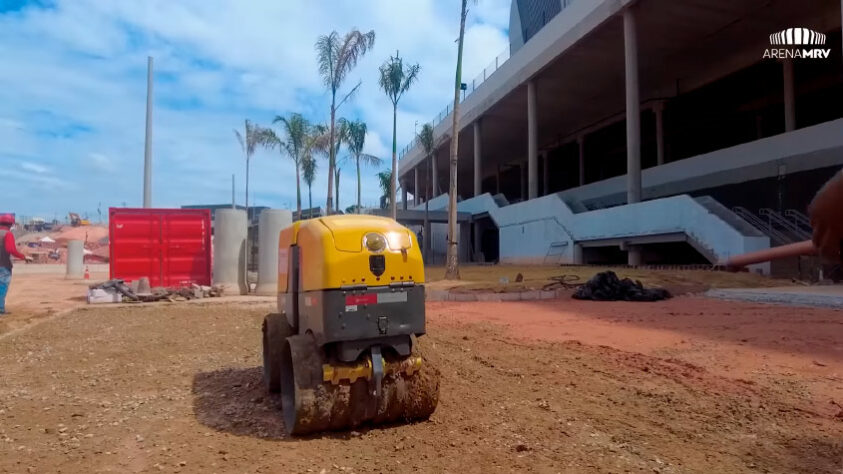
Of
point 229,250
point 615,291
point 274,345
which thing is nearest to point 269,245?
point 229,250

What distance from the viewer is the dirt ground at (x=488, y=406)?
3773 millimetres

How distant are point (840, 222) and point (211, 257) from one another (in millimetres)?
→ 17283

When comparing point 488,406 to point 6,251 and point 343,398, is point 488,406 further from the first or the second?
point 6,251

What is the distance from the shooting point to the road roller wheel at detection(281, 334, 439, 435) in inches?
158

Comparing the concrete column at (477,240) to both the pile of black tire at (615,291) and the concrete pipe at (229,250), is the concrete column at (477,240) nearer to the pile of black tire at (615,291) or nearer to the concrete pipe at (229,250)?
the concrete pipe at (229,250)

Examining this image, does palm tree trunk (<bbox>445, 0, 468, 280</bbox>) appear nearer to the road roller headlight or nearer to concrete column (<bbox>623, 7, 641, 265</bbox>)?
concrete column (<bbox>623, 7, 641, 265</bbox>)

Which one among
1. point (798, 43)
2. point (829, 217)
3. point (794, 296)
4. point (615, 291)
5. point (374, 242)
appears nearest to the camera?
point (829, 217)

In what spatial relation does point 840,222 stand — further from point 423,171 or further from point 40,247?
point 40,247

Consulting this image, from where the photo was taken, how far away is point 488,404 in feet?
16.6

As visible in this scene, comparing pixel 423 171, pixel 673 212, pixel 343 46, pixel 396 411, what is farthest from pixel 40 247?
pixel 396 411

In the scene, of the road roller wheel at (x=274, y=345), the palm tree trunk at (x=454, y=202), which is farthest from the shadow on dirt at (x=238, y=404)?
the palm tree trunk at (x=454, y=202)

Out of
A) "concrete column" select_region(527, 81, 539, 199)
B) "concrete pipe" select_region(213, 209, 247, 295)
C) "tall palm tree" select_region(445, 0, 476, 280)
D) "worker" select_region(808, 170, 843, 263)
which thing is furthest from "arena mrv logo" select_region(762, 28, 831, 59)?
"worker" select_region(808, 170, 843, 263)

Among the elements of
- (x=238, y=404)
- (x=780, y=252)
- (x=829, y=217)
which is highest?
(x=829, y=217)

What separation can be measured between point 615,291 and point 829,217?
1278 cm
